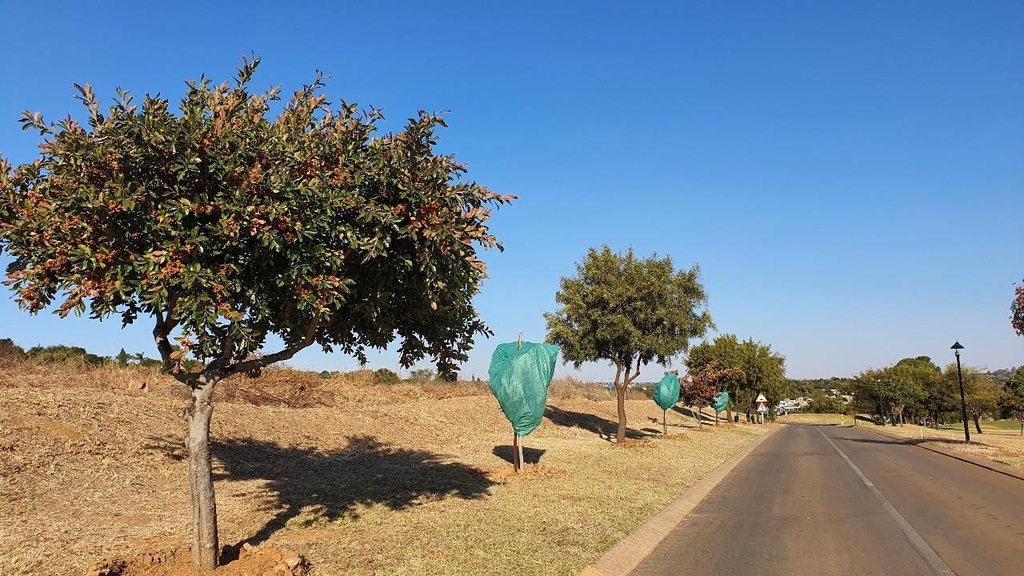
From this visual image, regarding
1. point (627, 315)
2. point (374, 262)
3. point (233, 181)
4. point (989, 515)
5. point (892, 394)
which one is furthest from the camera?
point (892, 394)

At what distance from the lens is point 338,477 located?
12078mm

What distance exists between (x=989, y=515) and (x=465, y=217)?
34.6ft

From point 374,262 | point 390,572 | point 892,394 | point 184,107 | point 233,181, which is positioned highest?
point 184,107

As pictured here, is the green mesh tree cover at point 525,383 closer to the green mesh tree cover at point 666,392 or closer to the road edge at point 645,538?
the road edge at point 645,538

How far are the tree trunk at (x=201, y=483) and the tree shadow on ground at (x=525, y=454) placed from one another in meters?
11.0

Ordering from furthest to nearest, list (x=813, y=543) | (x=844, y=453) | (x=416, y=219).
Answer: (x=844, y=453), (x=813, y=543), (x=416, y=219)

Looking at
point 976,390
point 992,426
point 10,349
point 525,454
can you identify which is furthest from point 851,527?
point 992,426

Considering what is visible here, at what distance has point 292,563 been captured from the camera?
613 cm

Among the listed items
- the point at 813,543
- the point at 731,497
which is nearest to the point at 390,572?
the point at 813,543

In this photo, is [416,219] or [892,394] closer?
[416,219]

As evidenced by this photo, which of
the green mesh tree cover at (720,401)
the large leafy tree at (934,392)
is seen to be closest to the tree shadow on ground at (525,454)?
the green mesh tree cover at (720,401)

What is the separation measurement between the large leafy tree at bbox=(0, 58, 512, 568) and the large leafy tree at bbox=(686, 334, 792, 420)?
44.6 metres

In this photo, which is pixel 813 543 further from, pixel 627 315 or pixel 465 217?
pixel 627 315

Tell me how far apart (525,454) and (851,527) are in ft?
32.0
